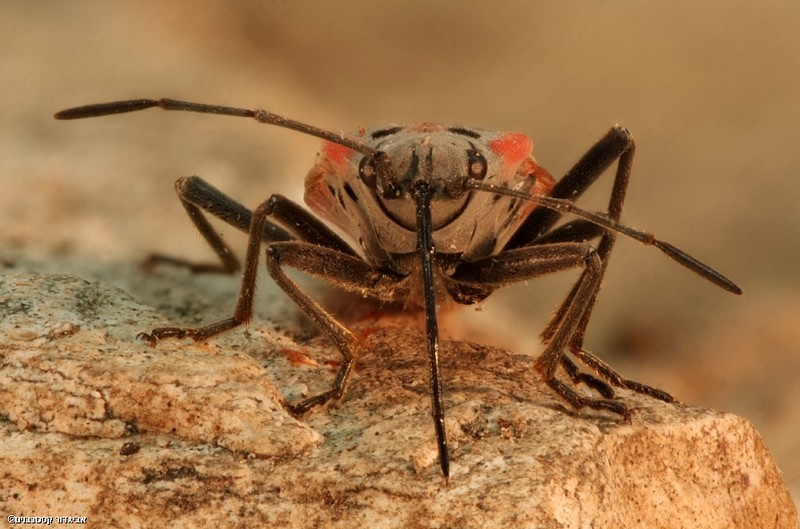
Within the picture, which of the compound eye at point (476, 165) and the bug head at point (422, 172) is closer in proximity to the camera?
the bug head at point (422, 172)

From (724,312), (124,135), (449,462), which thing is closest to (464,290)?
(449,462)

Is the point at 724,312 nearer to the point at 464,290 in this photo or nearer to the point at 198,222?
the point at 464,290

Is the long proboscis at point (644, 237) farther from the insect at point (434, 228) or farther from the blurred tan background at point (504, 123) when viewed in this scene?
the blurred tan background at point (504, 123)

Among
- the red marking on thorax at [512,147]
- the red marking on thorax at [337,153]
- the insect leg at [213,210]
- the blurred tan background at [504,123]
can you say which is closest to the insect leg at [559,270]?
the red marking on thorax at [512,147]

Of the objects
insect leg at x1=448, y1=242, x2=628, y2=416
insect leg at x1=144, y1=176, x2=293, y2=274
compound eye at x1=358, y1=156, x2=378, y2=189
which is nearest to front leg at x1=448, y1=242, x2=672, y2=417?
insect leg at x1=448, y1=242, x2=628, y2=416

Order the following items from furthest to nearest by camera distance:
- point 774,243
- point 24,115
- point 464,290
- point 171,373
Answer: point 24,115 < point 774,243 < point 464,290 < point 171,373

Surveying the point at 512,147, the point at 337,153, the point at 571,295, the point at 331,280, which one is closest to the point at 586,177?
the point at 512,147

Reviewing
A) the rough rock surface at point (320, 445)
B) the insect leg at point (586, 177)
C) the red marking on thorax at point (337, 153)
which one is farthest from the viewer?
the insect leg at point (586, 177)
